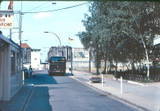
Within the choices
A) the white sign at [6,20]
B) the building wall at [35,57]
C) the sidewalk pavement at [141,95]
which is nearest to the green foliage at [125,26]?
the sidewalk pavement at [141,95]

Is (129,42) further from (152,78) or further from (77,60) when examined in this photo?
(77,60)

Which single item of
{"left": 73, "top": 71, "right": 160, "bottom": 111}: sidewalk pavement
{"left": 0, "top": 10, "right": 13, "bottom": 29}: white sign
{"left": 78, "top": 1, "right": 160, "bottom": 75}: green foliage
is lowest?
{"left": 73, "top": 71, "right": 160, "bottom": 111}: sidewalk pavement

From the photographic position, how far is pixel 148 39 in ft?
154

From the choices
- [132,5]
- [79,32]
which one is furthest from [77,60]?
[132,5]

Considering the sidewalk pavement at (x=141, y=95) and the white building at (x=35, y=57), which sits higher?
the white building at (x=35, y=57)

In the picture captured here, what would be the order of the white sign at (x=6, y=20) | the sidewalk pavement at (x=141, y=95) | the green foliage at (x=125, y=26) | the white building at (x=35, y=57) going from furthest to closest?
the white building at (x=35, y=57) < the green foliage at (x=125, y=26) < the sidewalk pavement at (x=141, y=95) < the white sign at (x=6, y=20)

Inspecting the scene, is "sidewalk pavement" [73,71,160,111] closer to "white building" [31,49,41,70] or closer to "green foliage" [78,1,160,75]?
"green foliage" [78,1,160,75]

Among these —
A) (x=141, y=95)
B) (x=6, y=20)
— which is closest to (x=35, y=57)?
(x=141, y=95)

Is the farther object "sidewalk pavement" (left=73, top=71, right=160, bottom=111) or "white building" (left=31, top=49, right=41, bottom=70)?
"white building" (left=31, top=49, right=41, bottom=70)

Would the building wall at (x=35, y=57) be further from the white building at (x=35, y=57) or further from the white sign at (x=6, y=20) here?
the white sign at (x=6, y=20)

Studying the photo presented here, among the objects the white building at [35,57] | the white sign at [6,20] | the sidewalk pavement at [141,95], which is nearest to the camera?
the white sign at [6,20]

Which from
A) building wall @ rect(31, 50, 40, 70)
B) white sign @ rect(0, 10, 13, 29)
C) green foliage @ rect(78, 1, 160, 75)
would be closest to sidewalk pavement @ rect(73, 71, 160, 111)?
green foliage @ rect(78, 1, 160, 75)

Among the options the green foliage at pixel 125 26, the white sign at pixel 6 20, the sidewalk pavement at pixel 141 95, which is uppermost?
the green foliage at pixel 125 26

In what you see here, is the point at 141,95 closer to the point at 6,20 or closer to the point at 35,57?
the point at 6,20
